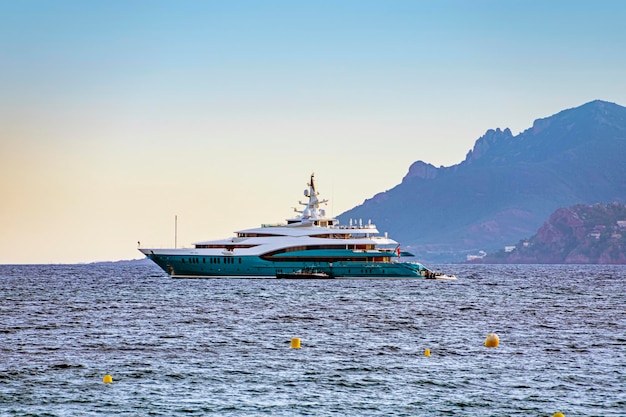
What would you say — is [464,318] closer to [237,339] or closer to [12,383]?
[237,339]

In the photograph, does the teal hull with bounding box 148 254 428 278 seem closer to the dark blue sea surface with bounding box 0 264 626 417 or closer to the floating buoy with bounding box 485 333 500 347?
the dark blue sea surface with bounding box 0 264 626 417

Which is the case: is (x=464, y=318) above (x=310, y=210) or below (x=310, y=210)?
below

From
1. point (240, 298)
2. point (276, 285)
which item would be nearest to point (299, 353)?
point (240, 298)

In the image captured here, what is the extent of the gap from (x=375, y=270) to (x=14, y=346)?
80.3 m

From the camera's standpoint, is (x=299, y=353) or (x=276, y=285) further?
(x=276, y=285)

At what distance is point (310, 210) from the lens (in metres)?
136

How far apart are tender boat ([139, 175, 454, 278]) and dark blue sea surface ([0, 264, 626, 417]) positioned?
4409 cm

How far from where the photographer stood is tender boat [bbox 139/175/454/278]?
5084 inches

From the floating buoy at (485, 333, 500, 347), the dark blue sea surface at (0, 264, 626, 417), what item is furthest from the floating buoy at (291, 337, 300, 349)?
the floating buoy at (485, 333, 500, 347)

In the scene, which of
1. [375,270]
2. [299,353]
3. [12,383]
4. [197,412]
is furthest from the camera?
[375,270]

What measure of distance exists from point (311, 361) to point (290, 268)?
84.4 m

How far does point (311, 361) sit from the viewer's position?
151 feet

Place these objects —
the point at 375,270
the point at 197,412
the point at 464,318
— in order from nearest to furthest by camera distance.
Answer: the point at 197,412 < the point at 464,318 < the point at 375,270

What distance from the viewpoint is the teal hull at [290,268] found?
422 ft
